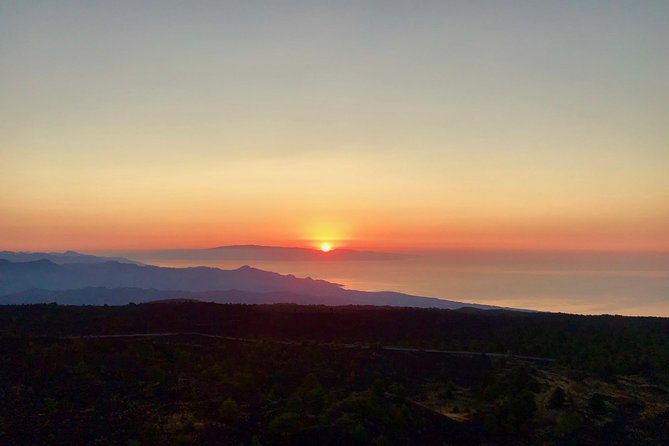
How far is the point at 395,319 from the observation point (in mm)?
42906

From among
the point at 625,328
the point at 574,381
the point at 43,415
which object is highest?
the point at 625,328

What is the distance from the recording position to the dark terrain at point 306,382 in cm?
1780

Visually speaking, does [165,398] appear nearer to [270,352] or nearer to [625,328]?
[270,352]

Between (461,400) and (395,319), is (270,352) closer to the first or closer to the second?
(461,400)

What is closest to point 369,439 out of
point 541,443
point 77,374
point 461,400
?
point 541,443

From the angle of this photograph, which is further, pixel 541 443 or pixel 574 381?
pixel 574 381

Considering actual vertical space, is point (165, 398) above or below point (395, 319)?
below

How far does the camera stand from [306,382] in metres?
23.1

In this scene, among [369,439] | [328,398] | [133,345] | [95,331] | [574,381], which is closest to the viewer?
[369,439]

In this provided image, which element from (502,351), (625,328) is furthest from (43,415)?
(625,328)

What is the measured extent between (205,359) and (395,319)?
65.0 ft

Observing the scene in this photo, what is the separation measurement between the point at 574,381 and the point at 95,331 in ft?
90.9

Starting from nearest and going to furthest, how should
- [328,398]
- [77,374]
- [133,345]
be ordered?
[328,398] < [77,374] < [133,345]

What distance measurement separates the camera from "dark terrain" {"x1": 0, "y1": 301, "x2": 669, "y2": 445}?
1780 cm
